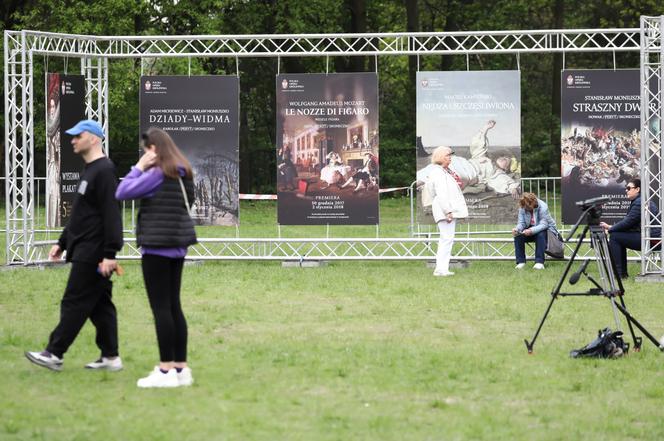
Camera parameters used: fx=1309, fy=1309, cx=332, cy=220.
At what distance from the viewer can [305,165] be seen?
68.1ft

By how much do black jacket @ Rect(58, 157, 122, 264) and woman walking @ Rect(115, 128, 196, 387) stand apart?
0.53 m

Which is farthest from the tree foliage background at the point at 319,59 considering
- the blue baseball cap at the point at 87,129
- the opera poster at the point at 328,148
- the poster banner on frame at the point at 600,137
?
the blue baseball cap at the point at 87,129

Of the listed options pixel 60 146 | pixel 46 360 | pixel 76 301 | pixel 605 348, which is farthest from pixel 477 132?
pixel 46 360

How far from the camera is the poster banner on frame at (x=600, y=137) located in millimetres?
20078

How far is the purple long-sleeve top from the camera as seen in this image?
941 cm

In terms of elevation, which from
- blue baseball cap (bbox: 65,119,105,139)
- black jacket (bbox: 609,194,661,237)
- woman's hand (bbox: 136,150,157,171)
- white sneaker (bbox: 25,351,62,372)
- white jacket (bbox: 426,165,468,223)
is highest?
blue baseball cap (bbox: 65,119,105,139)

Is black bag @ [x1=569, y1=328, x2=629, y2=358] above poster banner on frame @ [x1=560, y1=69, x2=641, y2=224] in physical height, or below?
below

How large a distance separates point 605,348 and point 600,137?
9595 millimetres

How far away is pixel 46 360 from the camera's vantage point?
10273 millimetres

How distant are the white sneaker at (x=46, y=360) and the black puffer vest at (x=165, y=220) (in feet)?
4.76

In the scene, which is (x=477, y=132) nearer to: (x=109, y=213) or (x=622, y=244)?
(x=622, y=244)

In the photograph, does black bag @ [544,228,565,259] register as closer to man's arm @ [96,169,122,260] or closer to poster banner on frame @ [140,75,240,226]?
poster banner on frame @ [140,75,240,226]

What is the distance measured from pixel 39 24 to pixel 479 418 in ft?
114

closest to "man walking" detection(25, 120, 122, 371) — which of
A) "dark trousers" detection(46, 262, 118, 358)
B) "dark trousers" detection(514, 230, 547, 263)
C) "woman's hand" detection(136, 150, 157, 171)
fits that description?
"dark trousers" detection(46, 262, 118, 358)
